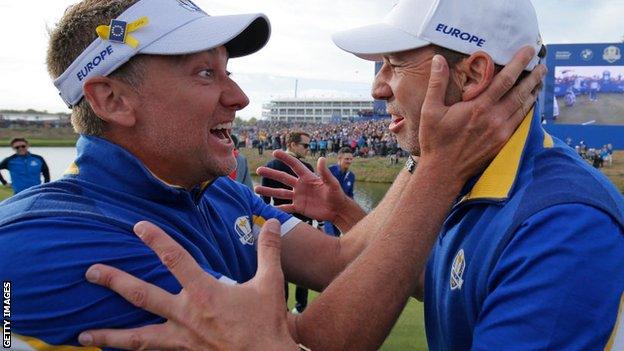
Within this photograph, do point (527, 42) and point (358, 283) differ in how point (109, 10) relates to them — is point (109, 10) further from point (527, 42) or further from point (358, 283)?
point (527, 42)

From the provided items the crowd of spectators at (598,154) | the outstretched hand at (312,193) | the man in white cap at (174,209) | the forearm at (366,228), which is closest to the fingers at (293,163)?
the outstretched hand at (312,193)

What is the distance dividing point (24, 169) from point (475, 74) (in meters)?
10.5

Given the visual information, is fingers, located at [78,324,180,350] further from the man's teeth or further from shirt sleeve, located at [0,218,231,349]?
the man's teeth

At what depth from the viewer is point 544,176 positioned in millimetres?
1610

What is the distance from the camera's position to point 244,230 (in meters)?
2.36

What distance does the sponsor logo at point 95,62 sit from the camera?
1898 mm

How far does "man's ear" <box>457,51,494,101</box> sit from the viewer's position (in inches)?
70.7

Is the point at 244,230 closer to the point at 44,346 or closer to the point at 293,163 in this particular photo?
the point at 293,163

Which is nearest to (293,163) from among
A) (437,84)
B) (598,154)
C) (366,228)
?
(366,228)

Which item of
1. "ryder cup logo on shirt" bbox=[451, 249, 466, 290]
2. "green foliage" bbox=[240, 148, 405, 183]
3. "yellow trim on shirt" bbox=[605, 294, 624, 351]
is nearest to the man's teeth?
"ryder cup logo on shirt" bbox=[451, 249, 466, 290]

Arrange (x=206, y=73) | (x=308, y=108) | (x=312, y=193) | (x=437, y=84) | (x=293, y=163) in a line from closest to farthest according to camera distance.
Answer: (x=437, y=84), (x=206, y=73), (x=293, y=163), (x=312, y=193), (x=308, y=108)

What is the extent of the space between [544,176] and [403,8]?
2.60ft

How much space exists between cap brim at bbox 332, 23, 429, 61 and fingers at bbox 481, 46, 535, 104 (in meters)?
0.31

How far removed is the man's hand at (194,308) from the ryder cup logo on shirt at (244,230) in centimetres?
82
